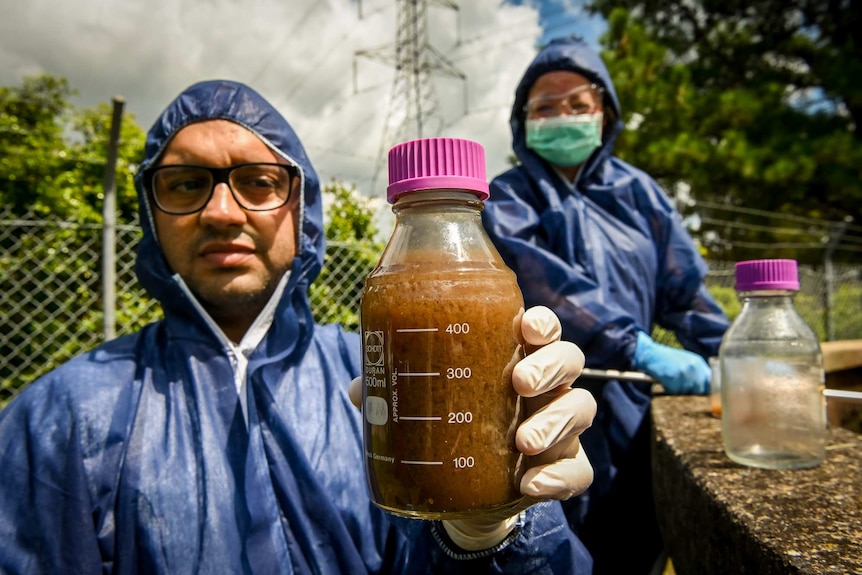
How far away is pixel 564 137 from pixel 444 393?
7.06 feet

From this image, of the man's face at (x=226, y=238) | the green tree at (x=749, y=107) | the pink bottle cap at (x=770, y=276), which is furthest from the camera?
the green tree at (x=749, y=107)

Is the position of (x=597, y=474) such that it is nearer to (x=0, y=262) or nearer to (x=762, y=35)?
(x=0, y=262)

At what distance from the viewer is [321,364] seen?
193 cm

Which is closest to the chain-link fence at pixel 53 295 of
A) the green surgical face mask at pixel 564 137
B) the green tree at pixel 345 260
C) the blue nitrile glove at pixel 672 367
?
the green tree at pixel 345 260

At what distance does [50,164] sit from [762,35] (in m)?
11.6

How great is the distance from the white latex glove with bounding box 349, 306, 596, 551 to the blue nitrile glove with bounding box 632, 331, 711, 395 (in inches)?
51.9

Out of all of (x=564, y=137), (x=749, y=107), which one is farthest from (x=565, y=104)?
(x=749, y=107)

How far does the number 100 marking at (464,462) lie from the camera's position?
0.91 m

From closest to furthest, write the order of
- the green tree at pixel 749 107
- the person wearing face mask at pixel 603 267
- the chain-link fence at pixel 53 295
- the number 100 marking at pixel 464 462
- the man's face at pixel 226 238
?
1. the number 100 marking at pixel 464 462
2. the man's face at pixel 226 238
3. the person wearing face mask at pixel 603 267
4. the chain-link fence at pixel 53 295
5. the green tree at pixel 749 107

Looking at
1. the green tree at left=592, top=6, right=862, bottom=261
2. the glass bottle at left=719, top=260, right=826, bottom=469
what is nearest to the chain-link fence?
the glass bottle at left=719, top=260, right=826, bottom=469

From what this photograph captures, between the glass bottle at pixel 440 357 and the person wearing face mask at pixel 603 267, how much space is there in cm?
134

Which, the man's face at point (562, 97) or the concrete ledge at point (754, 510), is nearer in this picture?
the concrete ledge at point (754, 510)

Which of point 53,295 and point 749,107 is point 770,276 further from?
point 749,107

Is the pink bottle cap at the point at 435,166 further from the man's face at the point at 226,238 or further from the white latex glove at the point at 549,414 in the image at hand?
the man's face at the point at 226,238
